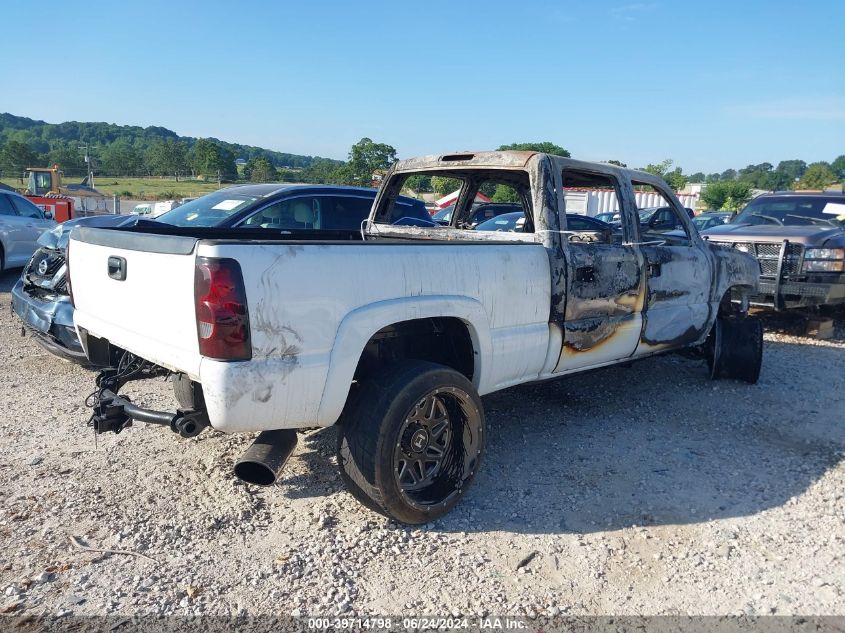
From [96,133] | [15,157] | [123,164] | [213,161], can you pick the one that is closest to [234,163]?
[213,161]

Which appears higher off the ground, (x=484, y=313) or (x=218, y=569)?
(x=484, y=313)

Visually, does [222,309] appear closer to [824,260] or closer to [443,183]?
[824,260]

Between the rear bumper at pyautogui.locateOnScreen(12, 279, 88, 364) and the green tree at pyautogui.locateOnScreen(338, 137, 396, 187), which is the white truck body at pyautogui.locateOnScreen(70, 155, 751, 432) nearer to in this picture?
the rear bumper at pyautogui.locateOnScreen(12, 279, 88, 364)

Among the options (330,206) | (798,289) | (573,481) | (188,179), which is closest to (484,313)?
(573,481)

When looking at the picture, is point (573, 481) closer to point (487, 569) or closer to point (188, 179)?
point (487, 569)

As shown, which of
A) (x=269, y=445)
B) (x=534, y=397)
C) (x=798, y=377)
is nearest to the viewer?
(x=269, y=445)

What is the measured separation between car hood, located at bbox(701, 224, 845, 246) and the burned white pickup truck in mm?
4010

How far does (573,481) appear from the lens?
388 centimetres

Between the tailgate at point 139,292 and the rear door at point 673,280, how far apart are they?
10.5 ft

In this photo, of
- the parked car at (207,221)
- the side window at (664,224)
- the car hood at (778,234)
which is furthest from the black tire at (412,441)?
the car hood at (778,234)

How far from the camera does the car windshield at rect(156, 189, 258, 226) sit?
6824mm

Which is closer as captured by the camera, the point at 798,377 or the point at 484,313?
the point at 484,313

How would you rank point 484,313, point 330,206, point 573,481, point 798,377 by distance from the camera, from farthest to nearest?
1. point 330,206
2. point 798,377
3. point 573,481
4. point 484,313

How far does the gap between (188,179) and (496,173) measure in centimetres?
8466
